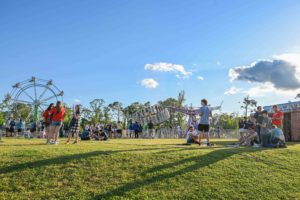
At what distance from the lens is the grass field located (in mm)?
7646

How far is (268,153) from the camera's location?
39.4 feet

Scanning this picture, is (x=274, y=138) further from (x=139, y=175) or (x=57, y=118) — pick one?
(x=57, y=118)

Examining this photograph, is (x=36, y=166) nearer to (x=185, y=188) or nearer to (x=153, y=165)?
(x=153, y=165)

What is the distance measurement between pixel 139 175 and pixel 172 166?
1244 mm

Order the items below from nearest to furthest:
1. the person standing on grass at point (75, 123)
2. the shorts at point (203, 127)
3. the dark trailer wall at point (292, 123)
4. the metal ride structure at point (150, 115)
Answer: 1. the shorts at point (203, 127)
2. the person standing on grass at point (75, 123)
3. the dark trailer wall at point (292, 123)
4. the metal ride structure at point (150, 115)

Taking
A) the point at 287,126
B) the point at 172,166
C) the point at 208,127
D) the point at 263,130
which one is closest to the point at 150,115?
the point at 287,126

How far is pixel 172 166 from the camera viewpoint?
9.44m

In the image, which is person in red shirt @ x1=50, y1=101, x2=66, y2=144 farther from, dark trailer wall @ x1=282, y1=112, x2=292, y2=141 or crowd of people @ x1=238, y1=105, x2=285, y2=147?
dark trailer wall @ x1=282, y1=112, x2=292, y2=141

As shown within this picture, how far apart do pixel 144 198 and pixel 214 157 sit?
391cm

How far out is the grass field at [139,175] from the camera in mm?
7646

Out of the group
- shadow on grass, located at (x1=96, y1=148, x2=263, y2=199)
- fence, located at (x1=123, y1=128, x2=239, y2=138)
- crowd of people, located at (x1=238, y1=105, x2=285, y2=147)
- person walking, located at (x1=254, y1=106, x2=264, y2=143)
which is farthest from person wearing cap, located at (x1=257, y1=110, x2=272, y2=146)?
fence, located at (x1=123, y1=128, x2=239, y2=138)

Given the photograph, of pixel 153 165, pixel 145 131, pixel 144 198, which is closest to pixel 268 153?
pixel 153 165

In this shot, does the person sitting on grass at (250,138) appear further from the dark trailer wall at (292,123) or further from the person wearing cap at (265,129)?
the dark trailer wall at (292,123)

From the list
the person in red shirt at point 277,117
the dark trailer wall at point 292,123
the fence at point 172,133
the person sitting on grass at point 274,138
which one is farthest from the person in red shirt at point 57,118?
the fence at point 172,133
